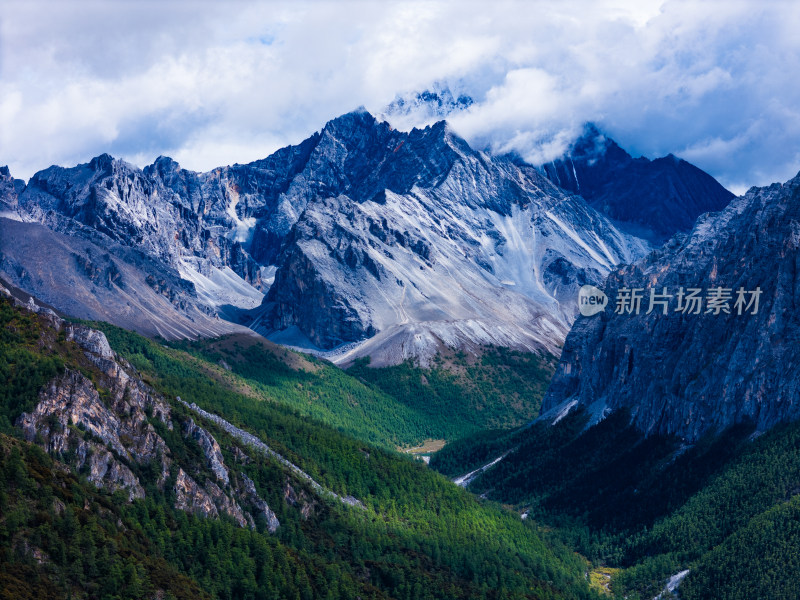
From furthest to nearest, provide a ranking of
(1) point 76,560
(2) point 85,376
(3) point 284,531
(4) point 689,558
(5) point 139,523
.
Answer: (4) point 689,558 < (3) point 284,531 < (2) point 85,376 < (5) point 139,523 < (1) point 76,560

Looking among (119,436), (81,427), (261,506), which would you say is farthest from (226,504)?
(81,427)

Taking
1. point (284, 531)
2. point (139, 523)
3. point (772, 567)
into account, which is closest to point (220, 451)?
point (284, 531)

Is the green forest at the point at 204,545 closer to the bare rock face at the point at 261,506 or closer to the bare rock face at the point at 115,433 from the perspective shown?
the bare rock face at the point at 261,506

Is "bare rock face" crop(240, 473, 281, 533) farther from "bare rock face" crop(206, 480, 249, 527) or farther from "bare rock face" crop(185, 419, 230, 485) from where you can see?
"bare rock face" crop(206, 480, 249, 527)

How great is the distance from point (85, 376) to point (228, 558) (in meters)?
31.4

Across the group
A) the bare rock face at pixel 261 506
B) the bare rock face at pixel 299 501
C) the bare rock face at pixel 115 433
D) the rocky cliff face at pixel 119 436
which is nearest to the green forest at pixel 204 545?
the bare rock face at pixel 299 501

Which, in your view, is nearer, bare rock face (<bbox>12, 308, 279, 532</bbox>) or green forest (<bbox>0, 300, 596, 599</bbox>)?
green forest (<bbox>0, 300, 596, 599</bbox>)

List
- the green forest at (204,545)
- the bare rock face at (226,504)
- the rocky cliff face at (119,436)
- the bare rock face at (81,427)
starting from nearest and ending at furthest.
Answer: the green forest at (204,545) < the bare rock face at (81,427) < the rocky cliff face at (119,436) < the bare rock face at (226,504)

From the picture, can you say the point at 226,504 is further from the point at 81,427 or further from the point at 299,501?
the point at 81,427

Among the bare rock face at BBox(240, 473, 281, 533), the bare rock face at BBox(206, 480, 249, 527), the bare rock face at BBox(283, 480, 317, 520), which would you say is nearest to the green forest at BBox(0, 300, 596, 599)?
the bare rock face at BBox(283, 480, 317, 520)

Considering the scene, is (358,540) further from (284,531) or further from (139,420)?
(139,420)

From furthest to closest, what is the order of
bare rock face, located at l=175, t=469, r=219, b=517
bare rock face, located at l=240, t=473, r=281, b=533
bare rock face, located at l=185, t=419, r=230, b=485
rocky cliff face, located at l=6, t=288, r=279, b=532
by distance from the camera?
1. bare rock face, located at l=240, t=473, r=281, b=533
2. bare rock face, located at l=185, t=419, r=230, b=485
3. bare rock face, located at l=175, t=469, r=219, b=517
4. rocky cliff face, located at l=6, t=288, r=279, b=532

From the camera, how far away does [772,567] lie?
569 feet

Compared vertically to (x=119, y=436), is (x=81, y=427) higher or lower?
higher
